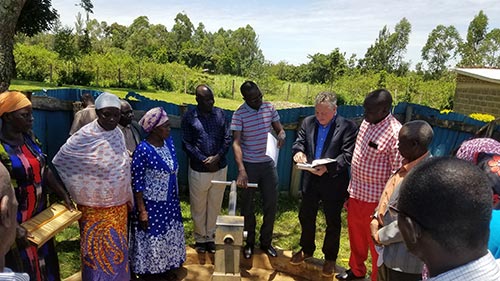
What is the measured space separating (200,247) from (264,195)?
0.94 m

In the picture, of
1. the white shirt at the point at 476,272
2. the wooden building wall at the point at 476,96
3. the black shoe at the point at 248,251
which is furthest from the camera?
the wooden building wall at the point at 476,96

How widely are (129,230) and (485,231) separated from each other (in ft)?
9.93

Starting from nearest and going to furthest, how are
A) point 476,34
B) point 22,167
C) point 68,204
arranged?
point 22,167 → point 68,204 → point 476,34

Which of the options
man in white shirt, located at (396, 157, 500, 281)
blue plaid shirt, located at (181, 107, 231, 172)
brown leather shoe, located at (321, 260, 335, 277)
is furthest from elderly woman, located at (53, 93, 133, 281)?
man in white shirt, located at (396, 157, 500, 281)

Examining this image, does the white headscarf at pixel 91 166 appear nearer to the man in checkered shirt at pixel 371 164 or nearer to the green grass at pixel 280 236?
the green grass at pixel 280 236

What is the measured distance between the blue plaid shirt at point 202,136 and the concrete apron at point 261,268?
3.36ft

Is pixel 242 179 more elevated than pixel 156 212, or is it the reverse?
pixel 242 179

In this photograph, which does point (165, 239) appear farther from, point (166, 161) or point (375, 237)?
point (375, 237)

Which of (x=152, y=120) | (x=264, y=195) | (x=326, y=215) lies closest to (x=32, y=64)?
(x=152, y=120)

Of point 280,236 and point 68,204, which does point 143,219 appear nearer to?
point 68,204

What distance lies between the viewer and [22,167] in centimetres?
239

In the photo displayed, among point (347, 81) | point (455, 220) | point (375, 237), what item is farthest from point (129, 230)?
point (347, 81)

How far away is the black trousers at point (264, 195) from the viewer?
380cm

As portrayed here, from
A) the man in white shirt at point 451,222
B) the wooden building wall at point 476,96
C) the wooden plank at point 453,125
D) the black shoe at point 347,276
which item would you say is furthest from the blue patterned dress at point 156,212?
the wooden building wall at point 476,96
